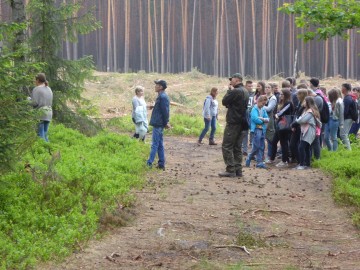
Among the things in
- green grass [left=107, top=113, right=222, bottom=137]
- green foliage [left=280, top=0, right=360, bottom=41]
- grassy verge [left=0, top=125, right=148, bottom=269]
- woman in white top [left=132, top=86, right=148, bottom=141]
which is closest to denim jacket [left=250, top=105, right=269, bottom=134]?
grassy verge [left=0, top=125, right=148, bottom=269]

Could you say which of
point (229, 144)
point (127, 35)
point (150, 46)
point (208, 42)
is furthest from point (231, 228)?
point (150, 46)

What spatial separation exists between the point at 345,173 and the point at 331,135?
3498 millimetres

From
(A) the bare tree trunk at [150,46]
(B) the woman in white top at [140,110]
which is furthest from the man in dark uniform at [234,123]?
(A) the bare tree trunk at [150,46]

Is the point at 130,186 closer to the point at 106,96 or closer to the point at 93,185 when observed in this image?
the point at 93,185

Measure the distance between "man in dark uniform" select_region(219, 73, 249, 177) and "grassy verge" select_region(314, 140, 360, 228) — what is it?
77.7 inches

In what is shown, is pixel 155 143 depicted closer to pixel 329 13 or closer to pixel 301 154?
pixel 301 154

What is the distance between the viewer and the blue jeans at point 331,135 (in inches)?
638

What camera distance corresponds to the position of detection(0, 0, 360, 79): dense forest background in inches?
1214

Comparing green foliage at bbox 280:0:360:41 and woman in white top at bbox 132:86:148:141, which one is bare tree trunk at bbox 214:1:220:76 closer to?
woman in white top at bbox 132:86:148:141

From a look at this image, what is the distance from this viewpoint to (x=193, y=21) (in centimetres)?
3145

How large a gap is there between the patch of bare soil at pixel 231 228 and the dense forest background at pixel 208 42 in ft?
59.3

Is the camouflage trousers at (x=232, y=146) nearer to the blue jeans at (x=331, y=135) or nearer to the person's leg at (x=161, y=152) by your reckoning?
the person's leg at (x=161, y=152)

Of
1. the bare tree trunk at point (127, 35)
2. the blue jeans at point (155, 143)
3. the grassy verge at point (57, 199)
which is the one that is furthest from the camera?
the bare tree trunk at point (127, 35)

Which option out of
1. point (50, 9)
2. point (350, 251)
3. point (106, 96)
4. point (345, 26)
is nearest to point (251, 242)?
point (350, 251)
